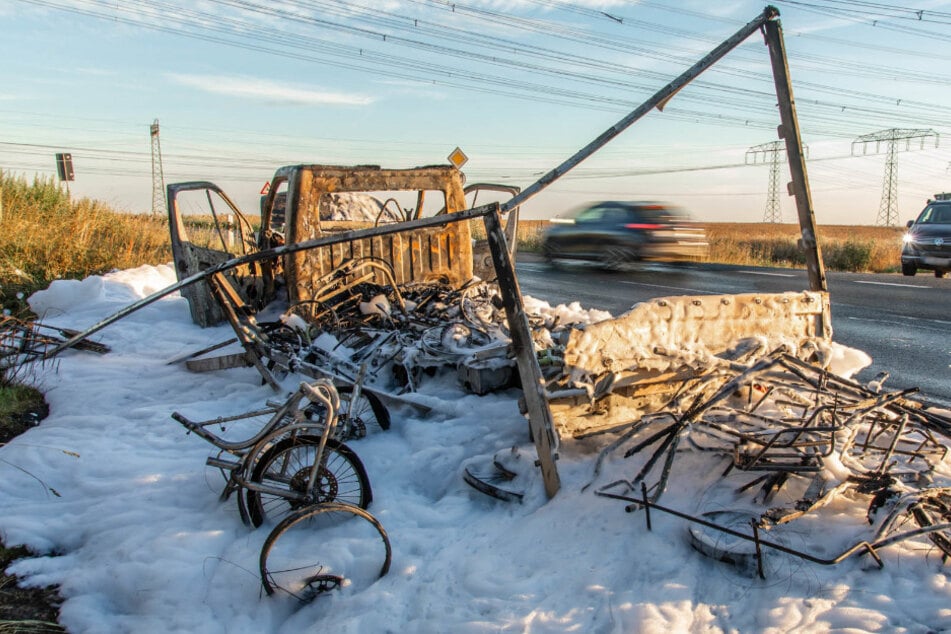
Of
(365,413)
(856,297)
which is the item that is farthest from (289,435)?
(856,297)

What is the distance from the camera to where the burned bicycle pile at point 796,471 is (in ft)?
9.52

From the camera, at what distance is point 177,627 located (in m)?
3.00

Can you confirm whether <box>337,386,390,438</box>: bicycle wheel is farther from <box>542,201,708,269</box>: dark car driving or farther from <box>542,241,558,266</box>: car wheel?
<box>542,241,558,266</box>: car wheel

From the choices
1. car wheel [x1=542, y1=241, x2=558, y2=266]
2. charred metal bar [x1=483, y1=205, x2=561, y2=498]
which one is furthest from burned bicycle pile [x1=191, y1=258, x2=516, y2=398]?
car wheel [x1=542, y1=241, x2=558, y2=266]

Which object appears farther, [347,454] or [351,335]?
[351,335]

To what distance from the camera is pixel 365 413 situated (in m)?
5.02

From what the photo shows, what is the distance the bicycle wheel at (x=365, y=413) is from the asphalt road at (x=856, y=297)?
4881 mm

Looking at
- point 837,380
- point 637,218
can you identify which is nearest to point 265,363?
point 837,380

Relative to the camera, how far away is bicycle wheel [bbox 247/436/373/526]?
3.57 m

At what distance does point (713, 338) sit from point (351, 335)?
10.5ft

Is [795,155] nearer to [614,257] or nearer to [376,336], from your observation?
[376,336]

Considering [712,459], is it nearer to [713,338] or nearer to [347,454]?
[713,338]

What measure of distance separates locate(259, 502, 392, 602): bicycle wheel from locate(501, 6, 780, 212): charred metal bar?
175cm

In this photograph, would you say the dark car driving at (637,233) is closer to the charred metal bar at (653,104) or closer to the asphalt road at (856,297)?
the asphalt road at (856,297)
